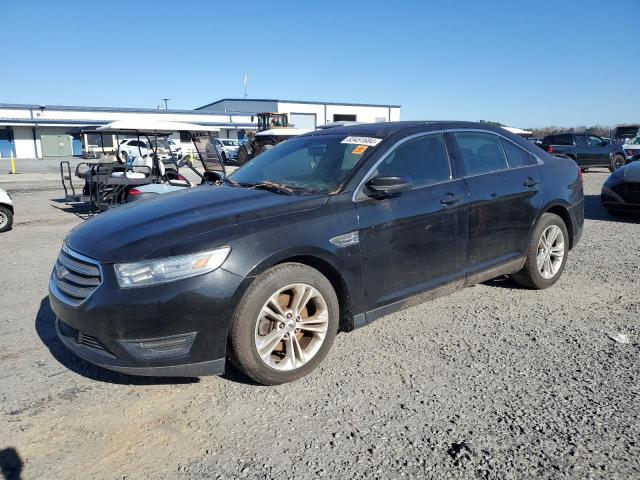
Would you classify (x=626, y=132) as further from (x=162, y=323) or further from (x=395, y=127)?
(x=162, y=323)

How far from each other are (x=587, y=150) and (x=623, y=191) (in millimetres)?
12760

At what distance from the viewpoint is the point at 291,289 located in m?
3.20

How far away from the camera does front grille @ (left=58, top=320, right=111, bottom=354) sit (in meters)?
2.96

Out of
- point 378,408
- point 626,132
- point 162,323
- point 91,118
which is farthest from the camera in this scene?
point 91,118

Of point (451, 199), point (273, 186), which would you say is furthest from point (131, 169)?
point (451, 199)

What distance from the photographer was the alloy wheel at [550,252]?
4.91 meters

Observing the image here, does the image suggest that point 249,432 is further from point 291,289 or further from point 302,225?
point 302,225

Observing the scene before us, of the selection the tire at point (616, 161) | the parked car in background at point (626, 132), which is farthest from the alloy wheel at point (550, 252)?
the parked car in background at point (626, 132)

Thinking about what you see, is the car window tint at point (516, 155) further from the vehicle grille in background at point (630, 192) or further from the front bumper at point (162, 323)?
the vehicle grille in background at point (630, 192)

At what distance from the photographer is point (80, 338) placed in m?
3.06

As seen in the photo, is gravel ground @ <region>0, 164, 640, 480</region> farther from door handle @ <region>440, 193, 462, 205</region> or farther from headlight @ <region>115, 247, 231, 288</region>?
door handle @ <region>440, 193, 462, 205</region>

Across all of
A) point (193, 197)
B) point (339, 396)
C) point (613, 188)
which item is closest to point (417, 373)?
point (339, 396)

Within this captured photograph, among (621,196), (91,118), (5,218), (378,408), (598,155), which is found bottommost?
(378,408)

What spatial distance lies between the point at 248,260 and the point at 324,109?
191 ft
